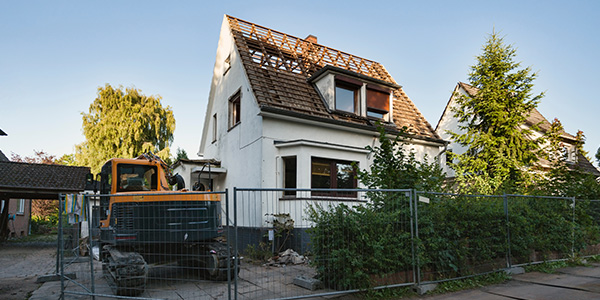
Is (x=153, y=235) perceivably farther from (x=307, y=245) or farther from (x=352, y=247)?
(x=352, y=247)

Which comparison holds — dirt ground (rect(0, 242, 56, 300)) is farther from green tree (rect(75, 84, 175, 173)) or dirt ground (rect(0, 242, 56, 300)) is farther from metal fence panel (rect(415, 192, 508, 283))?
green tree (rect(75, 84, 175, 173))

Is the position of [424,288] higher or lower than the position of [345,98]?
lower

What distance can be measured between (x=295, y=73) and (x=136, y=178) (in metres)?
8.14

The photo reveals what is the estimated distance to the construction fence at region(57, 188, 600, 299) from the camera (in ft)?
19.0

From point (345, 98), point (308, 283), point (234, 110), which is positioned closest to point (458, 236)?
point (308, 283)

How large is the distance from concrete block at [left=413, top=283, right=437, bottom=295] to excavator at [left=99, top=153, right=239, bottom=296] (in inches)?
121

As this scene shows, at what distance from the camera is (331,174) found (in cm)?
1211

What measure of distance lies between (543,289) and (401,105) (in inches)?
444

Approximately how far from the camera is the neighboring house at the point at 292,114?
457 inches

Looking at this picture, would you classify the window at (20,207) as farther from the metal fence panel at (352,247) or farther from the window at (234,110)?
the metal fence panel at (352,247)

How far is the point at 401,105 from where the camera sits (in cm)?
1664

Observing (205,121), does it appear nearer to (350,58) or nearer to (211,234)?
(350,58)

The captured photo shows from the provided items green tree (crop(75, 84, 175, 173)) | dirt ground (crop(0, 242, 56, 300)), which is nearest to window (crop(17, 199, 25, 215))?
green tree (crop(75, 84, 175, 173))

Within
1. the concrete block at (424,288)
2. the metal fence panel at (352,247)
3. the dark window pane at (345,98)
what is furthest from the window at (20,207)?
the concrete block at (424,288)
